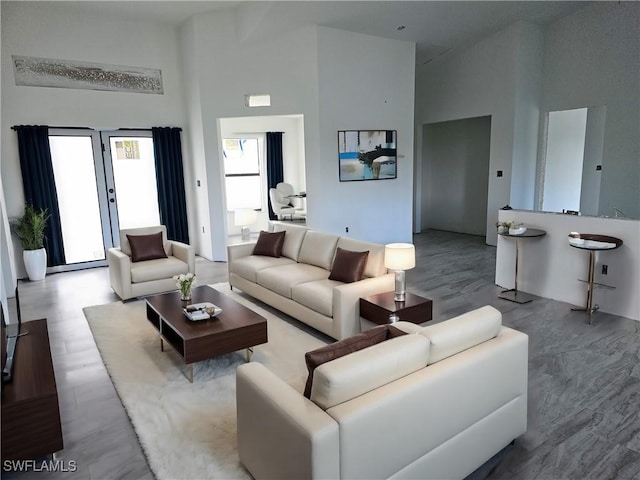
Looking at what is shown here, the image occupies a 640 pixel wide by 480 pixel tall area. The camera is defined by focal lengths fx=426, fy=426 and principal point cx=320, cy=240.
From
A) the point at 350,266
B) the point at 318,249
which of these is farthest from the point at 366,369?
the point at 318,249

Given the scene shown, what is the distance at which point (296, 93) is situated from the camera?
22.9ft

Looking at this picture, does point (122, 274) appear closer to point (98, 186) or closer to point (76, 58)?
point (98, 186)

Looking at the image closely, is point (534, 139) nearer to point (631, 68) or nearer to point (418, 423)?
point (631, 68)

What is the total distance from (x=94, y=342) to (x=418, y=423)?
11.6 ft

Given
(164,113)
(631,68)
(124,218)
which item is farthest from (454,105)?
(124,218)

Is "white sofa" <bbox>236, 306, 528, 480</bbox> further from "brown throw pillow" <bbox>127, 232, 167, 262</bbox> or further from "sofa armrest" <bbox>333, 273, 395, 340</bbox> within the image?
"brown throw pillow" <bbox>127, 232, 167, 262</bbox>

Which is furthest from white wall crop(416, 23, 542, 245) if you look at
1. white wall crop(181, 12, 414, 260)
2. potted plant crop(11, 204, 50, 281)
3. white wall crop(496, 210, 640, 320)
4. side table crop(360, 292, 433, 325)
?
potted plant crop(11, 204, 50, 281)

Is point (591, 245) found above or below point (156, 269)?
above

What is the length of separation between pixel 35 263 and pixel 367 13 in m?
6.38

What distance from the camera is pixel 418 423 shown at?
2.01 m

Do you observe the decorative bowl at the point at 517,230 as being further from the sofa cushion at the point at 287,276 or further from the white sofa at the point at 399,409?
the white sofa at the point at 399,409

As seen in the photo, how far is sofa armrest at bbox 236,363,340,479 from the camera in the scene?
1.73 metres

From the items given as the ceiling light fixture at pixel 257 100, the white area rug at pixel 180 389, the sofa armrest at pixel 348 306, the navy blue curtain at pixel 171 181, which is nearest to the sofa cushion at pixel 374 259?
the sofa armrest at pixel 348 306

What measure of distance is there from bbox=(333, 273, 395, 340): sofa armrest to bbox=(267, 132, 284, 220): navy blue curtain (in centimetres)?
649
